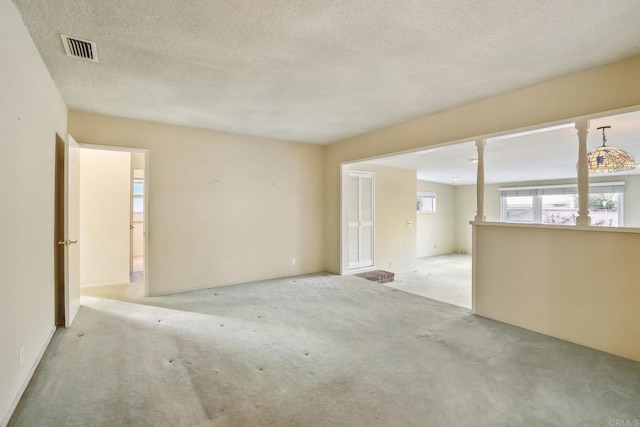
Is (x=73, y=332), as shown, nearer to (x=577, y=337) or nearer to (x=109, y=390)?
(x=109, y=390)

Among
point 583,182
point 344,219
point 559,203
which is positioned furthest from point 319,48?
point 559,203

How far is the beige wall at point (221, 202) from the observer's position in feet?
14.5

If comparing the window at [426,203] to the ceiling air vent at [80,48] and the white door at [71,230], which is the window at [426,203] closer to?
the white door at [71,230]

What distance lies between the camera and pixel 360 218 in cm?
641

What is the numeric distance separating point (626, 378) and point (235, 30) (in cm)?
399

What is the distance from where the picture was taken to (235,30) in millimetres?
2156

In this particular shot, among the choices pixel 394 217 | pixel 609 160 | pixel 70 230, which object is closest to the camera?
pixel 70 230

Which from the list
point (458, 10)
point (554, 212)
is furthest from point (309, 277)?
point (554, 212)

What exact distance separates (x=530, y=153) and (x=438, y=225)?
529 centimetres

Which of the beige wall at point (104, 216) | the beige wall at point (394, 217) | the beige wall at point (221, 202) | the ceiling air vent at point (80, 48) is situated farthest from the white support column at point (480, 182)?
the beige wall at point (104, 216)

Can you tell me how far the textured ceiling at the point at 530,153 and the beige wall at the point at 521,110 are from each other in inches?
6.3

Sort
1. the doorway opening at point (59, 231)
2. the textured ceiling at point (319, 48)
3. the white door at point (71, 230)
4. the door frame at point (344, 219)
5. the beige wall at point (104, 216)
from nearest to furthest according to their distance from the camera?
the textured ceiling at point (319, 48)
the white door at point (71, 230)
the doorway opening at point (59, 231)
the beige wall at point (104, 216)
the door frame at point (344, 219)

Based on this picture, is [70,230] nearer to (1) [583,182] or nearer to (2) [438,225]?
(1) [583,182]

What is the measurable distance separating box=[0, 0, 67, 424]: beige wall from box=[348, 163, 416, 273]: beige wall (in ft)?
16.3
